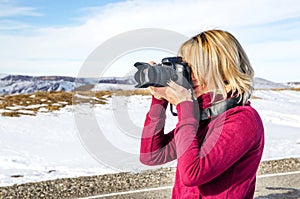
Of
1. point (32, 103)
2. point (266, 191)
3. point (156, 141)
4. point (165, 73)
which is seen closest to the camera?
point (165, 73)

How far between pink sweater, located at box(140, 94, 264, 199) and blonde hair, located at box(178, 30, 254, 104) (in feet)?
0.23

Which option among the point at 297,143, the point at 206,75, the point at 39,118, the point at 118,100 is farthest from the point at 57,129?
the point at 206,75

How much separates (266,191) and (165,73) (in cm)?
436

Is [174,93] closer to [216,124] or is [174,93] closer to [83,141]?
[216,124]

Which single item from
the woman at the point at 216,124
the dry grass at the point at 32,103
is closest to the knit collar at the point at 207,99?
the woman at the point at 216,124

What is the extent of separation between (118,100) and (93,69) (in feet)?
1.56

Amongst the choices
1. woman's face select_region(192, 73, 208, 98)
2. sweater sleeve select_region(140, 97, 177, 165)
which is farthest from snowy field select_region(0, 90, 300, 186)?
woman's face select_region(192, 73, 208, 98)

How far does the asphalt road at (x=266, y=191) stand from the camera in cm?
545

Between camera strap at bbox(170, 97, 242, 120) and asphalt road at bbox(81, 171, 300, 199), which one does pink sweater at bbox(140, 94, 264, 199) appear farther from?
asphalt road at bbox(81, 171, 300, 199)

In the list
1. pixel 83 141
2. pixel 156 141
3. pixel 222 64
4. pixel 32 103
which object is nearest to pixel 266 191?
pixel 156 141

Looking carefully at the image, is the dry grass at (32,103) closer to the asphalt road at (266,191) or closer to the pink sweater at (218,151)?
the asphalt road at (266,191)

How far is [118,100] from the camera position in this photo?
7.83 feet

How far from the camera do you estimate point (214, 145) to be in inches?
64.6

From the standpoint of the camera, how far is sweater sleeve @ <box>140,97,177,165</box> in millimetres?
2023
